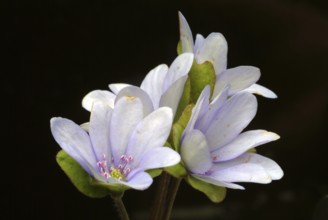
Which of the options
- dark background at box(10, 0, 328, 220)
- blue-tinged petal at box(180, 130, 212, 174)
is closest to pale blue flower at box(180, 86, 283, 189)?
blue-tinged petal at box(180, 130, 212, 174)

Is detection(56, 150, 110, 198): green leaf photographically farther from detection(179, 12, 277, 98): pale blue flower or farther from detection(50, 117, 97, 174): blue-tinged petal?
detection(179, 12, 277, 98): pale blue flower

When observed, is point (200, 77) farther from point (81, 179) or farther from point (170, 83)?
point (81, 179)

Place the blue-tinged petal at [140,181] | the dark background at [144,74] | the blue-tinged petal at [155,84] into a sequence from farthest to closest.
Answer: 1. the dark background at [144,74]
2. the blue-tinged petal at [155,84]
3. the blue-tinged petal at [140,181]

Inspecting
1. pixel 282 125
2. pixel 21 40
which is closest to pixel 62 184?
pixel 21 40

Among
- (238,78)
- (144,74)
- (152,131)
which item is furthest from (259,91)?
(144,74)

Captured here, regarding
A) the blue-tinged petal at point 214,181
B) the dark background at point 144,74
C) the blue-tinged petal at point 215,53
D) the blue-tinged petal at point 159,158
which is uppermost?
the blue-tinged petal at point 215,53

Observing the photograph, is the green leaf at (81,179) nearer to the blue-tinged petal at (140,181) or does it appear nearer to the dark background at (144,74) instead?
the blue-tinged petal at (140,181)

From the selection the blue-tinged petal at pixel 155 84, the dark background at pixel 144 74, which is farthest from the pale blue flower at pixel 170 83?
the dark background at pixel 144 74
